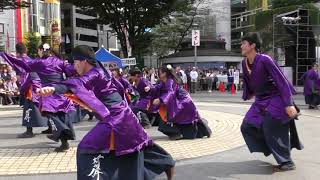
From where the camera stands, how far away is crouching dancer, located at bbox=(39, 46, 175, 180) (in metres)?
5.00

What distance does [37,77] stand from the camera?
34.3ft

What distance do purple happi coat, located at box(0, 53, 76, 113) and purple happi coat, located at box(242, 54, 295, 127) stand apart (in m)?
3.12

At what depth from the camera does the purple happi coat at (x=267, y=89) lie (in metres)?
6.94

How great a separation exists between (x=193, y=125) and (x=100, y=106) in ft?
18.7

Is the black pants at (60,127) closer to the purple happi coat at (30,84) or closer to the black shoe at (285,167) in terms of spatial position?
→ the purple happi coat at (30,84)

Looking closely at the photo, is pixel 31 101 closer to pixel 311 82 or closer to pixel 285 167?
pixel 285 167

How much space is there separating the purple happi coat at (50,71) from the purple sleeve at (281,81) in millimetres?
3357

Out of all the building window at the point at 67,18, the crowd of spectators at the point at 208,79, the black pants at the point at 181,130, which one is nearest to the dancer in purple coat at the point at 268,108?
the black pants at the point at 181,130

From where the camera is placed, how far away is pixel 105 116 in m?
5.05

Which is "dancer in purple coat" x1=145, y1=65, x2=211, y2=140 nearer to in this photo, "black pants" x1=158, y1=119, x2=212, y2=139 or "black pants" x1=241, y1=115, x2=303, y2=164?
"black pants" x1=158, y1=119, x2=212, y2=139

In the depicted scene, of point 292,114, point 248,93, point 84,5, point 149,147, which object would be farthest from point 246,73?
point 84,5

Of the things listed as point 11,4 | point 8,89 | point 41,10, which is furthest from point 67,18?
point 8,89

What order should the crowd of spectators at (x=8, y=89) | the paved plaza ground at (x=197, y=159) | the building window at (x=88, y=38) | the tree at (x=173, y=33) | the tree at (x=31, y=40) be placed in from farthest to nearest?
the building window at (x=88, y=38) → the tree at (x=173, y=33) → the tree at (x=31, y=40) → the crowd of spectators at (x=8, y=89) → the paved plaza ground at (x=197, y=159)

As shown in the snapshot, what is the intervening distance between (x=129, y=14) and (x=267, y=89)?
2379cm
